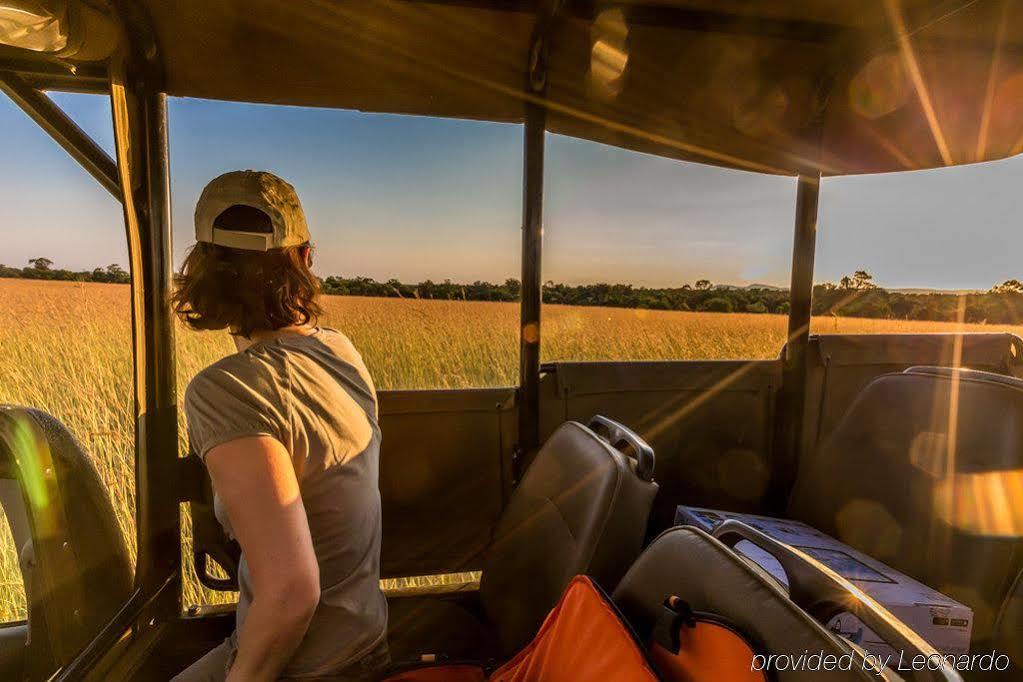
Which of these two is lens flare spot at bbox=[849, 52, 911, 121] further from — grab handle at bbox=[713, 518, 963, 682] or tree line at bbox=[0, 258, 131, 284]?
tree line at bbox=[0, 258, 131, 284]

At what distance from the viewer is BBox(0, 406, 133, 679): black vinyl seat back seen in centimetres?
159

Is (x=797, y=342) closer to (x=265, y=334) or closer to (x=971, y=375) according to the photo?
(x=971, y=375)

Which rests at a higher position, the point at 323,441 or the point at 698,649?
the point at 323,441

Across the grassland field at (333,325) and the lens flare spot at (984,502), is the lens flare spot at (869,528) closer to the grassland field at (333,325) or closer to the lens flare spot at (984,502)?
the lens flare spot at (984,502)

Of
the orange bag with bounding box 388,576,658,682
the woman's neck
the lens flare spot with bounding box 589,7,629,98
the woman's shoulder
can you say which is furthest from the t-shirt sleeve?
the lens flare spot with bounding box 589,7,629,98

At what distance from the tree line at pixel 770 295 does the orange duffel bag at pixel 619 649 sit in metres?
1.45

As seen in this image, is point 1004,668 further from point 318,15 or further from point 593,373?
point 318,15

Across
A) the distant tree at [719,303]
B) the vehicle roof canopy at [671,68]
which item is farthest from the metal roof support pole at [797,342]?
the distant tree at [719,303]

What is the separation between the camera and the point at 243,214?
4.10ft

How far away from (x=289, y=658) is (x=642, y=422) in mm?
1803

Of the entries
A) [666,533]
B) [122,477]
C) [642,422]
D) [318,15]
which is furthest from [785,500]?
[122,477]

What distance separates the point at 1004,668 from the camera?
1606 mm

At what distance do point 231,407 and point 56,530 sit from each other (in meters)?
1.05

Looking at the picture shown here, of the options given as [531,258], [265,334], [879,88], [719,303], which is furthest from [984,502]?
[719,303]
